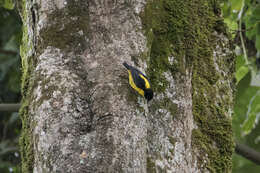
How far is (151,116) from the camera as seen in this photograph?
9.60 feet

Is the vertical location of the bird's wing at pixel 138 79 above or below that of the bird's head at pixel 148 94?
above

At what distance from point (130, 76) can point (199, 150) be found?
0.81 metres

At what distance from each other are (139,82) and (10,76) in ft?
13.4

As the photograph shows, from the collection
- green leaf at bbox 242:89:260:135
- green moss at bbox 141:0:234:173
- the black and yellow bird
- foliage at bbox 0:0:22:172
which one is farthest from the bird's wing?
foliage at bbox 0:0:22:172

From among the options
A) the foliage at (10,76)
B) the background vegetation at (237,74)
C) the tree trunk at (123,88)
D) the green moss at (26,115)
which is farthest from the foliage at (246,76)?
the foliage at (10,76)

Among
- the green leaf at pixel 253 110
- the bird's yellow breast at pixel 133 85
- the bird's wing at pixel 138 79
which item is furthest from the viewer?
the green leaf at pixel 253 110

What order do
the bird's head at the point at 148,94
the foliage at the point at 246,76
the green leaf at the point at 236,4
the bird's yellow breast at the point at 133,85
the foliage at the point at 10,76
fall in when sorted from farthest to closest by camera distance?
the foliage at the point at 10,76 < the green leaf at the point at 236,4 < the foliage at the point at 246,76 < the bird's head at the point at 148,94 < the bird's yellow breast at the point at 133,85

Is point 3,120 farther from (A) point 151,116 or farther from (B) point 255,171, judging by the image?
(A) point 151,116

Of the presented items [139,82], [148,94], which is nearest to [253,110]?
[148,94]

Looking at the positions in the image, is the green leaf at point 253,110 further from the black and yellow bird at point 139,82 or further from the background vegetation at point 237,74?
the black and yellow bird at point 139,82

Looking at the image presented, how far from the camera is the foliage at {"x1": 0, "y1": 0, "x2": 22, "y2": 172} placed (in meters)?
5.68

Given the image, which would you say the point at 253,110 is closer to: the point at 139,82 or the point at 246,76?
the point at 246,76

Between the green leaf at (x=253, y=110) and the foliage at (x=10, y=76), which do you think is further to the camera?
the foliage at (x=10, y=76)

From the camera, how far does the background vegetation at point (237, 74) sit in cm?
413
